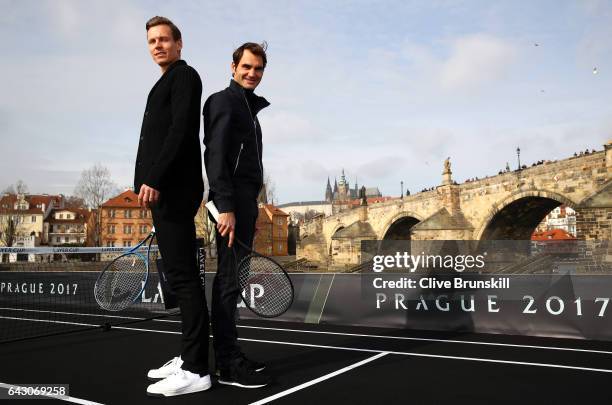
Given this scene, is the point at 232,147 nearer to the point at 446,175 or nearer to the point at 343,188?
the point at 446,175

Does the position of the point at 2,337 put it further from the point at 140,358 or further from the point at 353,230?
the point at 353,230

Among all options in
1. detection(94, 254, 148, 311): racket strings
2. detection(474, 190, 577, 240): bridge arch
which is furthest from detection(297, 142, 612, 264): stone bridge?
detection(94, 254, 148, 311): racket strings

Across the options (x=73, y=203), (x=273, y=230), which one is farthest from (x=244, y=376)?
(x=73, y=203)

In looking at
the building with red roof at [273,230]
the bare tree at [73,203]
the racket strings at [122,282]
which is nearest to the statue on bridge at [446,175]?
the racket strings at [122,282]

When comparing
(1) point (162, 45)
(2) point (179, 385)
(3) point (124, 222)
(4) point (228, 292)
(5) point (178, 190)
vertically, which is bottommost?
(2) point (179, 385)

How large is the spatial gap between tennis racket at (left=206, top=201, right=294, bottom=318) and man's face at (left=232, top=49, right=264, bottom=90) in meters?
1.01

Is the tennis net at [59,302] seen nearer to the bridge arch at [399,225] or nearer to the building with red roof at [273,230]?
the bridge arch at [399,225]

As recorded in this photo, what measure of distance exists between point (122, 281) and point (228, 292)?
8.84 feet

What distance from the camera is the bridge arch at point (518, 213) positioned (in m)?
23.8

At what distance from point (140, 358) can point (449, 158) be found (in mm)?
26315

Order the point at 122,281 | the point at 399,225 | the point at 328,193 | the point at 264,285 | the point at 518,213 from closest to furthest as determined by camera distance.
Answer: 1. the point at 264,285
2. the point at 122,281
3. the point at 518,213
4. the point at 399,225
5. the point at 328,193

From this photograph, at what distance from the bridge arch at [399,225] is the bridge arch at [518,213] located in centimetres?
666

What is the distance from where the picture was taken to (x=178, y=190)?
10.8 ft

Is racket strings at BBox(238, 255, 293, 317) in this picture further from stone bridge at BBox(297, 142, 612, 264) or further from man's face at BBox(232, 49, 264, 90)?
stone bridge at BBox(297, 142, 612, 264)
